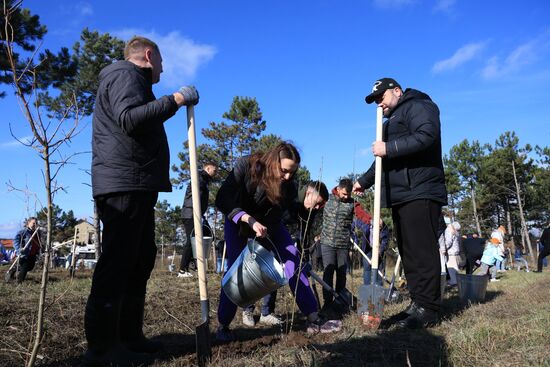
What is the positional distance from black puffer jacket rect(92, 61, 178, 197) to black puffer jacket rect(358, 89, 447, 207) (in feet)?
6.07

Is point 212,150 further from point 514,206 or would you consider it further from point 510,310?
point 514,206

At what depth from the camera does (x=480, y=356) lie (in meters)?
2.31

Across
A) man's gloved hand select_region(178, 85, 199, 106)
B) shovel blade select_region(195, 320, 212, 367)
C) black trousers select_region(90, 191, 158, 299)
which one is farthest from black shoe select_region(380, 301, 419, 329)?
man's gloved hand select_region(178, 85, 199, 106)

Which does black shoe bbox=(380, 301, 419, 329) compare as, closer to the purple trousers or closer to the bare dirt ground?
the bare dirt ground

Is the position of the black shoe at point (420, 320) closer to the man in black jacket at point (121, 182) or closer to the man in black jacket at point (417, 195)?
the man in black jacket at point (417, 195)

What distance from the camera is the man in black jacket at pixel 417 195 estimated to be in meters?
3.34

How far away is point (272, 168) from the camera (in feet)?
9.88

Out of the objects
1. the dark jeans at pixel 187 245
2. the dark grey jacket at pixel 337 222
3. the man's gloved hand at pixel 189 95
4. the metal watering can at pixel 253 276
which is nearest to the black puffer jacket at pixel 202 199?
the dark jeans at pixel 187 245

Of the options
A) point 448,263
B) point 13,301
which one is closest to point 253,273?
point 13,301

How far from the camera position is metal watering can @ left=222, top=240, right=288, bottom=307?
2672mm

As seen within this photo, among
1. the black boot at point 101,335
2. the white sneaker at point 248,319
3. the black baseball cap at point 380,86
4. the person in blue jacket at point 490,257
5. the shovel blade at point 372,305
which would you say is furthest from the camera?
the person in blue jacket at point 490,257

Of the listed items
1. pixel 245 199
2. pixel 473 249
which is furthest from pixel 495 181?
pixel 245 199

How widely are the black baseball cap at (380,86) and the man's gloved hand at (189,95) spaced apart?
5.77ft

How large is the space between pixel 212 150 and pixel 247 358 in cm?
2249
